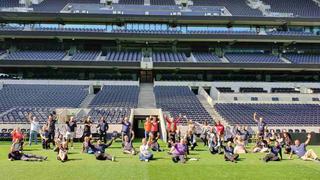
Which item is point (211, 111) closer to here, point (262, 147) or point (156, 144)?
point (262, 147)

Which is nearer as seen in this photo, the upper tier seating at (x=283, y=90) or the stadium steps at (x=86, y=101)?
the stadium steps at (x=86, y=101)

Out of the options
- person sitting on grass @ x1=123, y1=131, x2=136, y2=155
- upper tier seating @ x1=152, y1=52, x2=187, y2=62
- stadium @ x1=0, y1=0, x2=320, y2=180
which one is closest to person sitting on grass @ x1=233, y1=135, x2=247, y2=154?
person sitting on grass @ x1=123, y1=131, x2=136, y2=155

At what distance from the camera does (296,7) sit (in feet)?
196

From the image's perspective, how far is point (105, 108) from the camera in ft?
119

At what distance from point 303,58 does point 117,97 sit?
25.1 meters

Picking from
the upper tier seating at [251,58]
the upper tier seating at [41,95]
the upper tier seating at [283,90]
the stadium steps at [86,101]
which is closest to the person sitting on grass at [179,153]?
the upper tier seating at [41,95]

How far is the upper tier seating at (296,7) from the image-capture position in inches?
2261

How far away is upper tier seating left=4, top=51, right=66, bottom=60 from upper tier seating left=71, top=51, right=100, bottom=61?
5.54 ft

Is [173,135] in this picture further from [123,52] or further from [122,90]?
[123,52]

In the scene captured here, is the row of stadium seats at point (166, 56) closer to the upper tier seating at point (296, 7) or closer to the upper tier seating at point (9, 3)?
the upper tier seating at point (296, 7)

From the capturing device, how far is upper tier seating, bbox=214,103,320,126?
33.2 m

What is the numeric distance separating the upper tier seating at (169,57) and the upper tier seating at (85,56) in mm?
7221

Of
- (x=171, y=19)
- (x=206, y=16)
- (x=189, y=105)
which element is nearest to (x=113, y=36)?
(x=171, y=19)

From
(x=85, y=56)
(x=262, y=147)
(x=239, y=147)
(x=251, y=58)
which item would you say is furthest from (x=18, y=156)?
(x=251, y=58)
